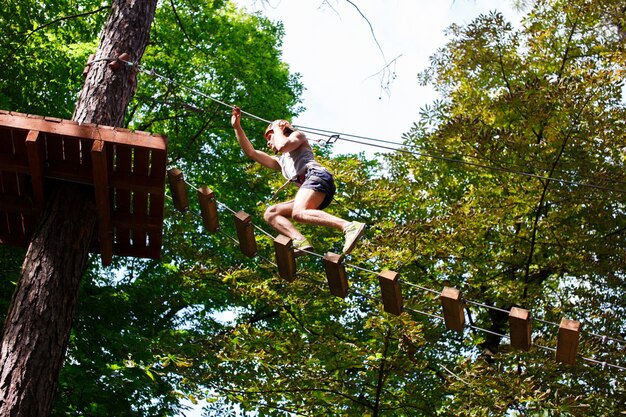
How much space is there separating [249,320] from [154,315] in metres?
1.60

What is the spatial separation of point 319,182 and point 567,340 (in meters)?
1.84

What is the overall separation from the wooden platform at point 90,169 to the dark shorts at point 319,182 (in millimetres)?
974

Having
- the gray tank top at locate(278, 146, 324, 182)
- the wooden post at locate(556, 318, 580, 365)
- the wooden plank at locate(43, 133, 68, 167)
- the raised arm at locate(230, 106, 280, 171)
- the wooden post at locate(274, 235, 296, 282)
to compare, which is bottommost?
the wooden post at locate(556, 318, 580, 365)

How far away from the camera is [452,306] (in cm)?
490

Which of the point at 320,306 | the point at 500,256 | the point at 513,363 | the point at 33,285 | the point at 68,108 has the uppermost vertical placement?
the point at 68,108

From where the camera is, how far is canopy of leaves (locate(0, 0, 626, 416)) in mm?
9141

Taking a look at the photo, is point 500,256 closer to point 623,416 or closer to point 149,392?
point 623,416

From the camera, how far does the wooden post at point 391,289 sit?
195 inches

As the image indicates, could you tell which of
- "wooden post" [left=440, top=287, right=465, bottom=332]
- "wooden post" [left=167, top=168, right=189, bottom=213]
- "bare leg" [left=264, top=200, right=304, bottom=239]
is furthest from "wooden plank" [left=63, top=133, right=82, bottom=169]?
"wooden post" [left=440, top=287, right=465, bottom=332]

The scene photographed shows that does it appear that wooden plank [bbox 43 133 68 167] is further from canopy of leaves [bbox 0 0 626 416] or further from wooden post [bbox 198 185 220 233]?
canopy of leaves [bbox 0 0 626 416]

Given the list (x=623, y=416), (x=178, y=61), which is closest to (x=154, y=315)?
(x=178, y=61)

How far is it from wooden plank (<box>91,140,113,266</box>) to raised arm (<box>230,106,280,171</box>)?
100 centimetres

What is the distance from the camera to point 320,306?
1035 cm

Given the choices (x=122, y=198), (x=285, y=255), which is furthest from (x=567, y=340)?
(x=122, y=198)
